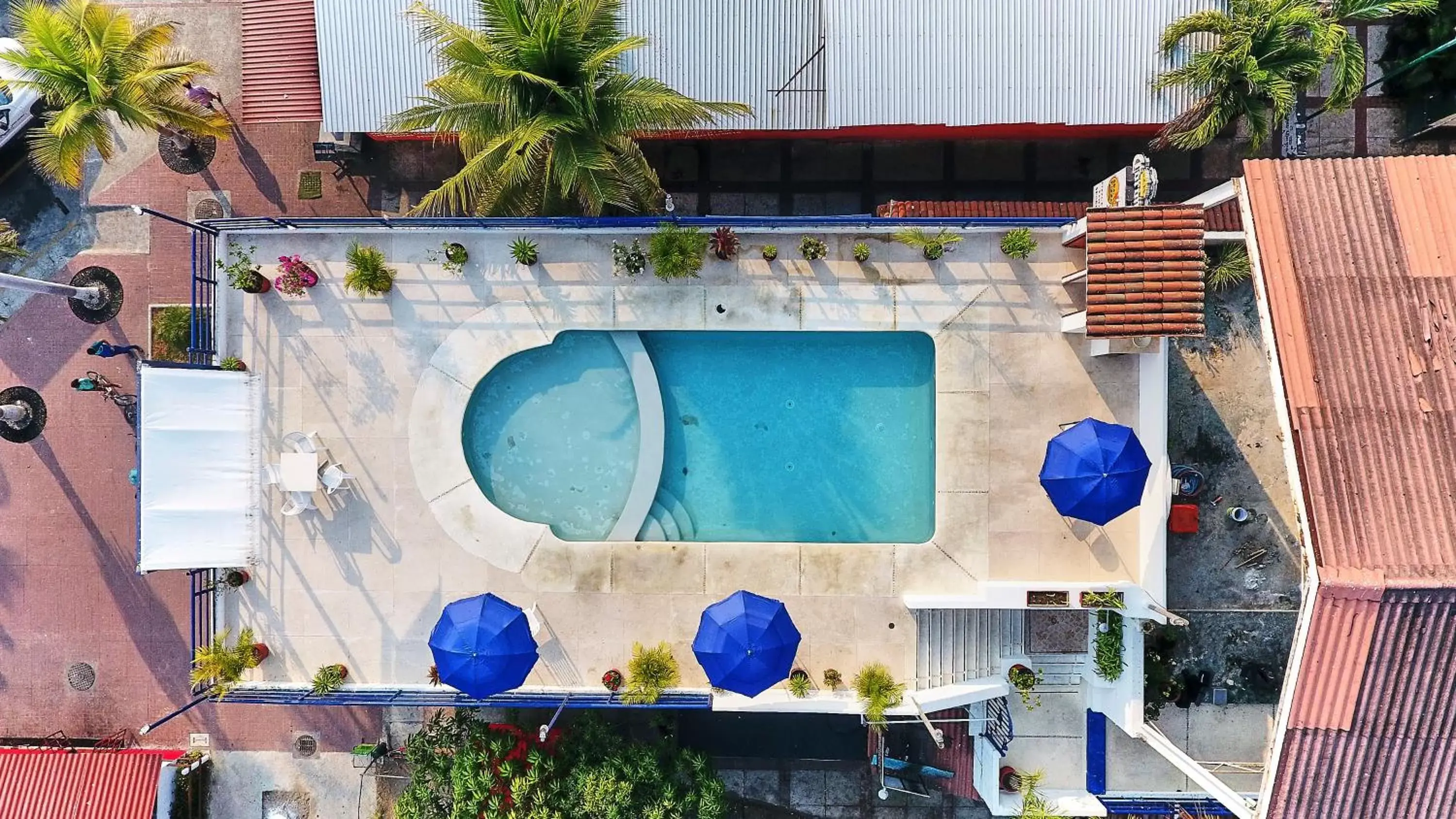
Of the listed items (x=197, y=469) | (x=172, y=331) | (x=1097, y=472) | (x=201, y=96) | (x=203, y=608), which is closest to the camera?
(x=1097, y=472)

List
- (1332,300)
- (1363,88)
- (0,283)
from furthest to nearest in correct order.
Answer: (1363,88)
(0,283)
(1332,300)

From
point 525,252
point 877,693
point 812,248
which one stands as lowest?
point 877,693

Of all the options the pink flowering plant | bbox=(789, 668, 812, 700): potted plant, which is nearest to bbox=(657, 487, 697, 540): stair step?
bbox=(789, 668, 812, 700): potted plant

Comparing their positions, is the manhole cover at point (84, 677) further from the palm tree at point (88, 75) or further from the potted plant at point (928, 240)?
the potted plant at point (928, 240)

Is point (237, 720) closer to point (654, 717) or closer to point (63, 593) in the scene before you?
point (63, 593)

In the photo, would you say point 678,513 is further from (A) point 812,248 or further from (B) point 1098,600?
(B) point 1098,600

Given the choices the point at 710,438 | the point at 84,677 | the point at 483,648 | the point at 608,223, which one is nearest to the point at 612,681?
the point at 483,648

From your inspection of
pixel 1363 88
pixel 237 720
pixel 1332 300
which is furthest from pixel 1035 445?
pixel 237 720

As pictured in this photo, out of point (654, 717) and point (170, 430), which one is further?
point (654, 717)
